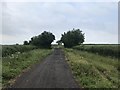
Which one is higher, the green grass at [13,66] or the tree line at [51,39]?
the tree line at [51,39]

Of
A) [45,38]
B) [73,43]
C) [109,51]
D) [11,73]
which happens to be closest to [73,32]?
[73,43]

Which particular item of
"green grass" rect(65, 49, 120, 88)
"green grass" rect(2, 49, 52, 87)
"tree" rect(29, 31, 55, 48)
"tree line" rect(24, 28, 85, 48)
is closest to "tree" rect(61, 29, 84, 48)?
"tree line" rect(24, 28, 85, 48)

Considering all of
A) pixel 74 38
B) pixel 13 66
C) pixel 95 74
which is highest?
pixel 74 38

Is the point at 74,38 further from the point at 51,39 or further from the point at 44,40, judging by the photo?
the point at 44,40

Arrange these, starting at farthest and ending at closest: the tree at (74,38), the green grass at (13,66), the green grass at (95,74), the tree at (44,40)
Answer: the tree at (74,38) < the tree at (44,40) < the green grass at (13,66) < the green grass at (95,74)

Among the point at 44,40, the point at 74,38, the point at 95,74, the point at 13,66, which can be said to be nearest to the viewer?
the point at 95,74

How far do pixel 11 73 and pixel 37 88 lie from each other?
250 inches

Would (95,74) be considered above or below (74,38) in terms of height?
below

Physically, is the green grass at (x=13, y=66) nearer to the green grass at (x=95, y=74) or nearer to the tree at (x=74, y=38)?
the green grass at (x=95, y=74)

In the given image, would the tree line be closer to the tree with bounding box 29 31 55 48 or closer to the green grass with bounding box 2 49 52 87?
the tree with bounding box 29 31 55 48

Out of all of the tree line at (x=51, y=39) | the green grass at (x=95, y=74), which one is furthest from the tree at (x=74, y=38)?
the green grass at (x=95, y=74)

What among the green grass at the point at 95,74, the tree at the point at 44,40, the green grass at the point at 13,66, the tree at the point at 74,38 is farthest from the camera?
the tree at the point at 74,38

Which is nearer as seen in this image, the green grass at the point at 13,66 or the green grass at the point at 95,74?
the green grass at the point at 95,74

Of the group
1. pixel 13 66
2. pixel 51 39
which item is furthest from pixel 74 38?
pixel 13 66
